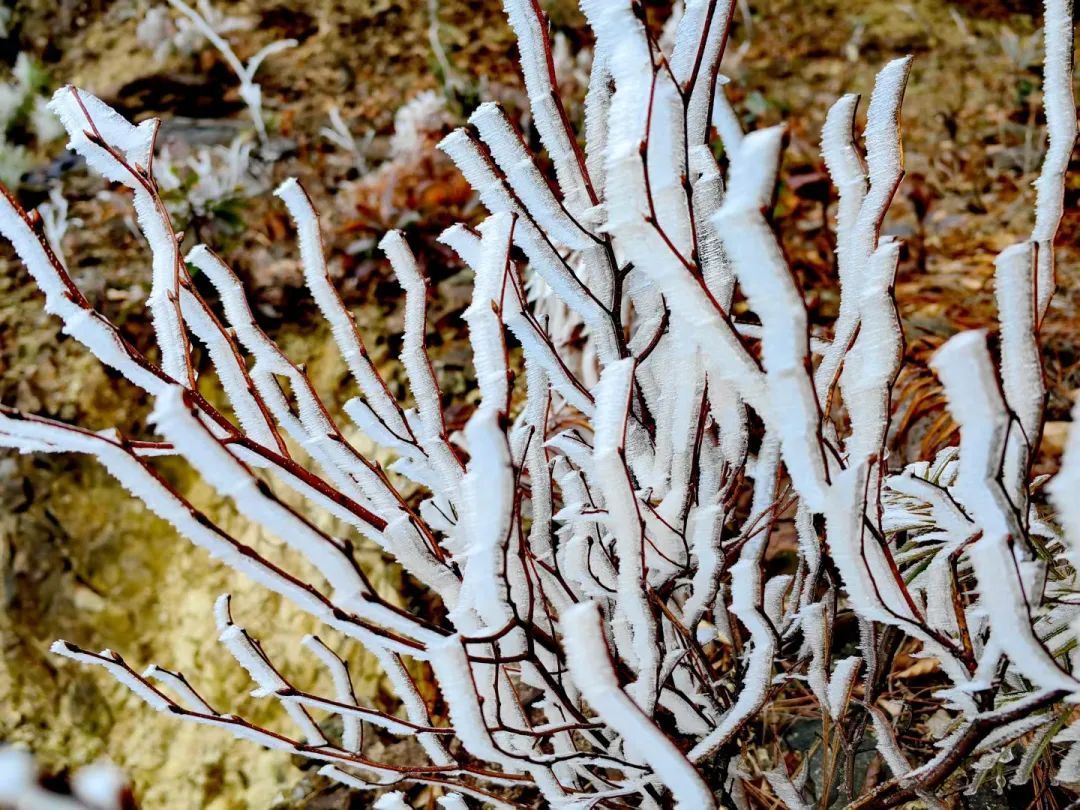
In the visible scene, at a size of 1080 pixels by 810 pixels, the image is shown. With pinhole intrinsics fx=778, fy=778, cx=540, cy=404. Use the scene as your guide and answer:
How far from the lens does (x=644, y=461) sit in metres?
0.79

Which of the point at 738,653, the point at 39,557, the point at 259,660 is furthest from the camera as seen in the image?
the point at 39,557

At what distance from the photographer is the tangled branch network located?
0.47 meters

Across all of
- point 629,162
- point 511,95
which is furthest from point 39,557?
point 511,95

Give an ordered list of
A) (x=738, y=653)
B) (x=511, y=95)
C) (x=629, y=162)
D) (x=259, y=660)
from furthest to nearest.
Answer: (x=511, y=95)
(x=738, y=653)
(x=259, y=660)
(x=629, y=162)

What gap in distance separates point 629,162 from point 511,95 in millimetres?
2166

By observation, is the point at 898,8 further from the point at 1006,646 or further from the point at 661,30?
the point at 1006,646

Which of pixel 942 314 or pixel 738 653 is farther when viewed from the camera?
pixel 942 314

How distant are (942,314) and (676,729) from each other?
124 centimetres

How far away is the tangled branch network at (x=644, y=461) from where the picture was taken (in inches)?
18.4

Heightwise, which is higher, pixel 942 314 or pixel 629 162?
pixel 942 314

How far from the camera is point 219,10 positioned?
8.81 feet

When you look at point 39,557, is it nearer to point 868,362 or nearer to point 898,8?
point 868,362

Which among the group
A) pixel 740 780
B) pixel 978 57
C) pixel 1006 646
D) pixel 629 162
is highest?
pixel 978 57

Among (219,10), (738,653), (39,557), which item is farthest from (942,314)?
(219,10)
